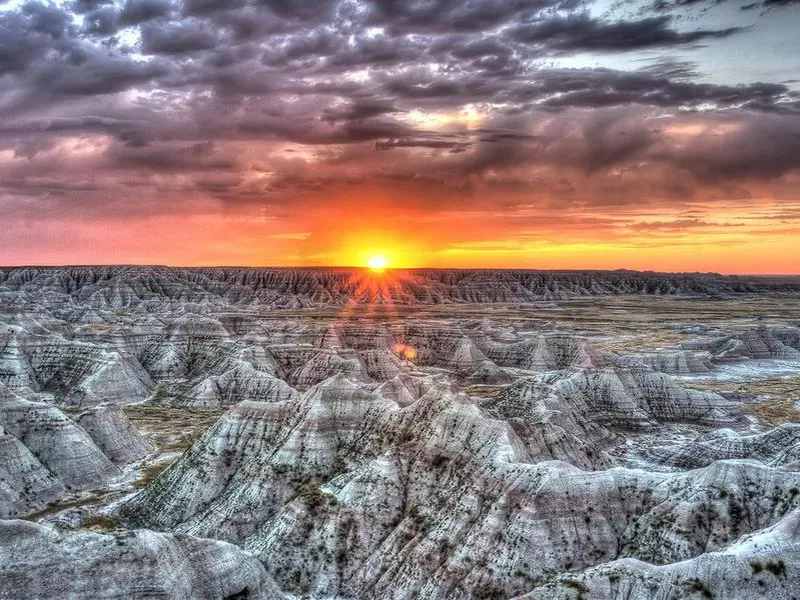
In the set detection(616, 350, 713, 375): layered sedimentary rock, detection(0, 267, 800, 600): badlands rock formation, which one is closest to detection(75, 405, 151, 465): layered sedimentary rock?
detection(0, 267, 800, 600): badlands rock formation

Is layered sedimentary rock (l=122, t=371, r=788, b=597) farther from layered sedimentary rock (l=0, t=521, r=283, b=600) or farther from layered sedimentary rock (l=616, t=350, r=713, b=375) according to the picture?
layered sedimentary rock (l=616, t=350, r=713, b=375)

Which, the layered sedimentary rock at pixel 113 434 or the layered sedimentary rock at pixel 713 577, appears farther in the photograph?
the layered sedimentary rock at pixel 113 434

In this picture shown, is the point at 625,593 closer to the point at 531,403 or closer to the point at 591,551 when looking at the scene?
the point at 591,551

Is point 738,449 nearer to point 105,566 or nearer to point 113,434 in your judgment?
point 105,566

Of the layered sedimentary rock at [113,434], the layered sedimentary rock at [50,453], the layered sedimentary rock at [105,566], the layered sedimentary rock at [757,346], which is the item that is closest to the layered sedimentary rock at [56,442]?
the layered sedimentary rock at [50,453]

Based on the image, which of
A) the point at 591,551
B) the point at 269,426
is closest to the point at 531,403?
the point at 269,426

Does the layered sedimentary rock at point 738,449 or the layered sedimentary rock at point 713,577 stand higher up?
the layered sedimentary rock at point 713,577

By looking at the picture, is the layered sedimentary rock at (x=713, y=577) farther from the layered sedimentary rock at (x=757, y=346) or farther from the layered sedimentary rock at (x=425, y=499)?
the layered sedimentary rock at (x=757, y=346)

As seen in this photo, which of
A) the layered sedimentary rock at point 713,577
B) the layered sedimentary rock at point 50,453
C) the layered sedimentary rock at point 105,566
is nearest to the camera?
the layered sedimentary rock at point 713,577
